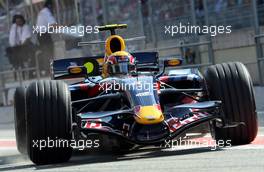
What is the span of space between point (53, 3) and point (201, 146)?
1119 cm

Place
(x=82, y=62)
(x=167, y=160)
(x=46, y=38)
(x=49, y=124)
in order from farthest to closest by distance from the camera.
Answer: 1. (x=46, y=38)
2. (x=82, y=62)
3. (x=49, y=124)
4. (x=167, y=160)

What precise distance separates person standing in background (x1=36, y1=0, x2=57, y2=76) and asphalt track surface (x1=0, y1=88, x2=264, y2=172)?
9.48m

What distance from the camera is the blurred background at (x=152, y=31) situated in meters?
16.1

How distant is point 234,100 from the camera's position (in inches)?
360

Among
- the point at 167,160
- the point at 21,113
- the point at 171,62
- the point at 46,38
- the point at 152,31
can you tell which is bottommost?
the point at 167,160

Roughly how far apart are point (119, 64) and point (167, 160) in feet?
7.52

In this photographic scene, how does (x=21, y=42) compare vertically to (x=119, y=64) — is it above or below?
above

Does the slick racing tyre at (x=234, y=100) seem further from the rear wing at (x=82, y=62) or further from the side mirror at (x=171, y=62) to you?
the rear wing at (x=82, y=62)

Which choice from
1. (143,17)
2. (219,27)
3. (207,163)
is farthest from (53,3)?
(207,163)

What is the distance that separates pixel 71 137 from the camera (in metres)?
8.72

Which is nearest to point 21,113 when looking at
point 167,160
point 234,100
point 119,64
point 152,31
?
point 119,64

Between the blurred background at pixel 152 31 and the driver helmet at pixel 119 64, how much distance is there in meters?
5.63

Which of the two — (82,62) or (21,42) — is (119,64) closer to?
→ (82,62)

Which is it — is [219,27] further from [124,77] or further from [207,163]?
[207,163]
